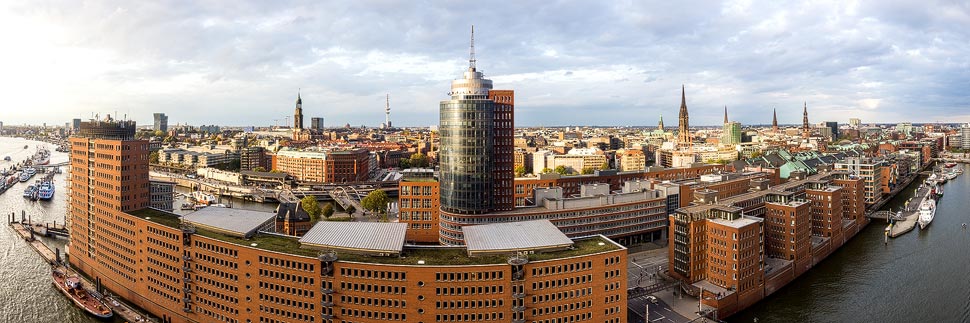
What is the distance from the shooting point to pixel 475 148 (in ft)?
213

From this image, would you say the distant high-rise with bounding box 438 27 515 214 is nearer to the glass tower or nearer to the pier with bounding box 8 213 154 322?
the glass tower

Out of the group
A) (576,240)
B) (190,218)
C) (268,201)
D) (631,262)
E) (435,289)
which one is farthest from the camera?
(268,201)

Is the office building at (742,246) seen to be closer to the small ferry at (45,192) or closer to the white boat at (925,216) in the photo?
the white boat at (925,216)

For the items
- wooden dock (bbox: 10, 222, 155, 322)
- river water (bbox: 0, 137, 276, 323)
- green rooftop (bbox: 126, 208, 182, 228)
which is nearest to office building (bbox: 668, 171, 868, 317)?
green rooftop (bbox: 126, 208, 182, 228)

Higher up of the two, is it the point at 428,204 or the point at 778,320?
the point at 428,204

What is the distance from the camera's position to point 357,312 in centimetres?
3928

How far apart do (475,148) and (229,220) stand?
26.7 m

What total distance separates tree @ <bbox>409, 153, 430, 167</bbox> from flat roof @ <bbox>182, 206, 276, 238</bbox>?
4759 inches

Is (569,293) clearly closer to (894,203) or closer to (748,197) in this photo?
(748,197)

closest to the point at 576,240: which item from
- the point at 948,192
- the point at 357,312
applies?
the point at 357,312

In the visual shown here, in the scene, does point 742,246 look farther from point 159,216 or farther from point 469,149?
point 159,216

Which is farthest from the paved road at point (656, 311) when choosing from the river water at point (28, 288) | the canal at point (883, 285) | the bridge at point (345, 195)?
the bridge at point (345, 195)

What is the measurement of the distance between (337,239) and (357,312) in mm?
5836

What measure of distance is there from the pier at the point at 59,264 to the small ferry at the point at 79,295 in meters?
0.78
